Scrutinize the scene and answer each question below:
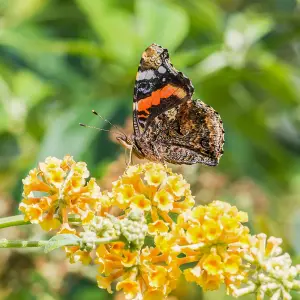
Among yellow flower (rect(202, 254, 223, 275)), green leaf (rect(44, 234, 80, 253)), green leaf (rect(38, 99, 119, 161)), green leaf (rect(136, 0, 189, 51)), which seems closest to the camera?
green leaf (rect(44, 234, 80, 253))

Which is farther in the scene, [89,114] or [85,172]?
[89,114]

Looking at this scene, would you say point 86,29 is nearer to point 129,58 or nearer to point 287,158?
point 129,58

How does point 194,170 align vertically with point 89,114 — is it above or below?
below

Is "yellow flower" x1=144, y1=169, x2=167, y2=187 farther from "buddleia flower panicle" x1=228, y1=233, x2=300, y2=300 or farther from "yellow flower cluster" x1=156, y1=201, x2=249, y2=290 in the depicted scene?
"buddleia flower panicle" x1=228, y1=233, x2=300, y2=300

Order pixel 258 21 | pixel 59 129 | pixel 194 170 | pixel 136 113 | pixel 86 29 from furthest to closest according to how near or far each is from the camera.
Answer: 1. pixel 86 29
2. pixel 258 21
3. pixel 194 170
4. pixel 59 129
5. pixel 136 113

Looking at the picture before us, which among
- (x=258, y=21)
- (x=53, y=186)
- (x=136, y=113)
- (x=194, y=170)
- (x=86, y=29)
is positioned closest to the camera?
(x=53, y=186)

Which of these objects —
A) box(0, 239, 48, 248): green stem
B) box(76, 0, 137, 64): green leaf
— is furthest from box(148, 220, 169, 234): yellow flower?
box(76, 0, 137, 64): green leaf

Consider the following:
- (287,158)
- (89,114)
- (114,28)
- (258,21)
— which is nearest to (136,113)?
(89,114)
